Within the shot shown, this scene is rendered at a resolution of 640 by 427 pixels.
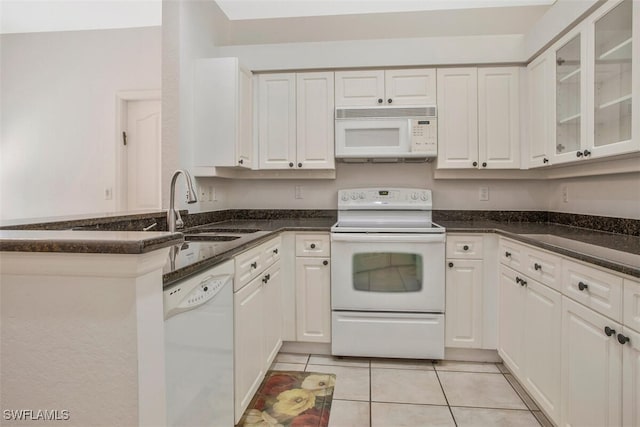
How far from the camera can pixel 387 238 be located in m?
2.38

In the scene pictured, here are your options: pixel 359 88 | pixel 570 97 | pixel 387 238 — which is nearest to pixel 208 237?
pixel 387 238

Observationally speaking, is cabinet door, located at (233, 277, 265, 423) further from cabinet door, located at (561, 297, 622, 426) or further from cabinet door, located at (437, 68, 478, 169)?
cabinet door, located at (437, 68, 478, 169)

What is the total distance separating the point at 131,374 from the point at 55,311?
0.21 m

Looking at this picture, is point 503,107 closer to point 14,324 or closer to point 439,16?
point 439,16

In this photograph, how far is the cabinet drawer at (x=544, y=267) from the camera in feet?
5.32

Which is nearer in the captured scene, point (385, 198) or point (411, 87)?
point (411, 87)

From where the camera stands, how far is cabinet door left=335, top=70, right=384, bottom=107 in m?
2.77

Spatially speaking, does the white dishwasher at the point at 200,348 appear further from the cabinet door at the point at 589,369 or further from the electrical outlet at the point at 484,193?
the electrical outlet at the point at 484,193

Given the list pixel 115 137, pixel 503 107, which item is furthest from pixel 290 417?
pixel 115 137

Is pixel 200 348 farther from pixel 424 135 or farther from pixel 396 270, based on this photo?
pixel 424 135

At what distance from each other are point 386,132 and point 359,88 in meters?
0.42

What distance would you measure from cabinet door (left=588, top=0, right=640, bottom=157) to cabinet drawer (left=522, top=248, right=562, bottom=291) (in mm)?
576

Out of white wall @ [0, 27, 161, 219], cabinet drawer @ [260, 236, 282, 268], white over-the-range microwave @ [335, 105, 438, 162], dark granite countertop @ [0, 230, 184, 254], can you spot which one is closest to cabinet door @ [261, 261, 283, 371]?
cabinet drawer @ [260, 236, 282, 268]

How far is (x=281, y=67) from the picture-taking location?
2.80 metres
